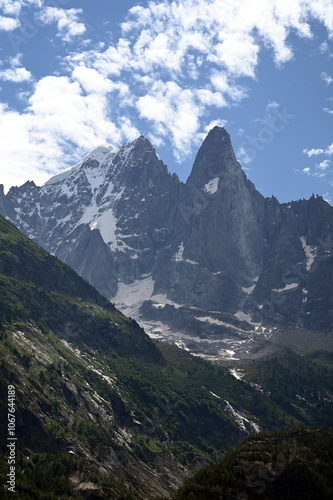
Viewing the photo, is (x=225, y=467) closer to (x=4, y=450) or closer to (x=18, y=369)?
(x=4, y=450)

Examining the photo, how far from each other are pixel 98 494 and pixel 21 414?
56.9 meters

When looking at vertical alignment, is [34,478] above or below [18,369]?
below

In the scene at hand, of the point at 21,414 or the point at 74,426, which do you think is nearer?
the point at 21,414

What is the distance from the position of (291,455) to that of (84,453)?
9455 centimetres

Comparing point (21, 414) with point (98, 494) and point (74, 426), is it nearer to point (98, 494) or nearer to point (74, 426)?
point (74, 426)

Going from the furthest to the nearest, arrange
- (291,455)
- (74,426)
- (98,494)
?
(74,426), (98,494), (291,455)

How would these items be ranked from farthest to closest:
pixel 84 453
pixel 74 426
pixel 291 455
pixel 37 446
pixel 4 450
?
pixel 74 426 → pixel 84 453 → pixel 37 446 → pixel 4 450 → pixel 291 455

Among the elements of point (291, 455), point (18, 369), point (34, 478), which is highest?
point (291, 455)

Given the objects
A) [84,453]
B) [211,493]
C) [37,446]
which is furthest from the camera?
[84,453]

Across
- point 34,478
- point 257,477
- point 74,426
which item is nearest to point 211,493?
point 257,477

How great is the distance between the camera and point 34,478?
12119 cm

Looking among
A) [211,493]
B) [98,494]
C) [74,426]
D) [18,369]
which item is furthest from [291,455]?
[18,369]

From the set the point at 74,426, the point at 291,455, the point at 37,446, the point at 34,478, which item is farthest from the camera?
the point at 74,426

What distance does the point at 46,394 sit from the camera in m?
196
